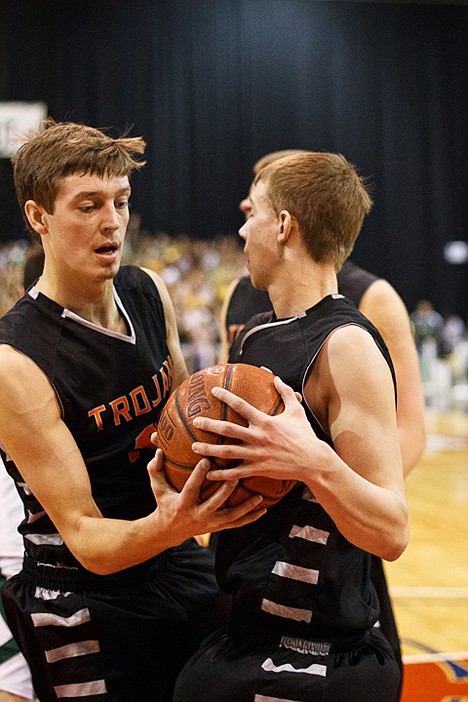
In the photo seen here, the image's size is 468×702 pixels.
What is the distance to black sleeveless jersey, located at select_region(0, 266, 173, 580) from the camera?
2.30 m

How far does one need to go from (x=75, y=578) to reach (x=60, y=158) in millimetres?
1147

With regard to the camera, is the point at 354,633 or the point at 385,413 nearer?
the point at 385,413

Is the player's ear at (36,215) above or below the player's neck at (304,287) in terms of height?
above

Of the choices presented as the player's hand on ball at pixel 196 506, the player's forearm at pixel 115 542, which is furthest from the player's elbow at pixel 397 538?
the player's forearm at pixel 115 542

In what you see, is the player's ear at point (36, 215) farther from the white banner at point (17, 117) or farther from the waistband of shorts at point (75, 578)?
the white banner at point (17, 117)

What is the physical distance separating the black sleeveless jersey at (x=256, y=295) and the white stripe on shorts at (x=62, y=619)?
4.01ft

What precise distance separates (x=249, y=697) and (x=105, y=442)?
30.2 inches

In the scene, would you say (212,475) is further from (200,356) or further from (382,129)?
(382,129)

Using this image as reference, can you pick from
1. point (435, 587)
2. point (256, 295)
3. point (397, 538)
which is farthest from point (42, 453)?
point (435, 587)

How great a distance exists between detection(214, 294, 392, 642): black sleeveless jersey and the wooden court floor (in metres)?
1.93

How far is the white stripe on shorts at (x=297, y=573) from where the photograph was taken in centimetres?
213

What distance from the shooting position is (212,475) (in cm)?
177

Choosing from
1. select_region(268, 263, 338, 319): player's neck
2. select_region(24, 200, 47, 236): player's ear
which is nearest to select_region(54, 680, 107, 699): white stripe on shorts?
select_region(268, 263, 338, 319): player's neck

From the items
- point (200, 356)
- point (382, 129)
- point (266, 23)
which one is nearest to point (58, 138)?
point (200, 356)
